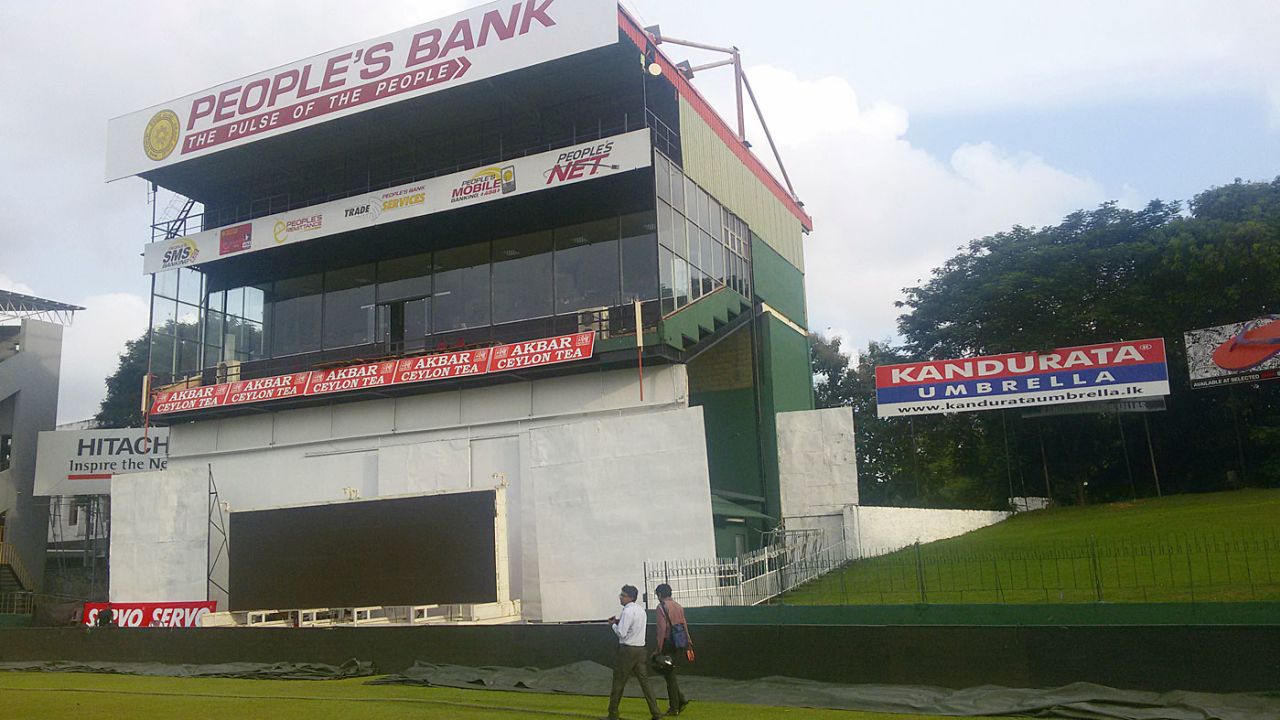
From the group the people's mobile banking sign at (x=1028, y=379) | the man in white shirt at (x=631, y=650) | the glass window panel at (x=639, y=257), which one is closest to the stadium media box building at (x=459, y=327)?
the glass window panel at (x=639, y=257)

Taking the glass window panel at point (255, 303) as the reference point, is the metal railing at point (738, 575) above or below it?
below

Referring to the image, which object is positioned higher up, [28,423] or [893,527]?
[28,423]

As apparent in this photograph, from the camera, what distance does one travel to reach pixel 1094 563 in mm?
19312

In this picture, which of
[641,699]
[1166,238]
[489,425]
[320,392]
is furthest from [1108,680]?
[1166,238]

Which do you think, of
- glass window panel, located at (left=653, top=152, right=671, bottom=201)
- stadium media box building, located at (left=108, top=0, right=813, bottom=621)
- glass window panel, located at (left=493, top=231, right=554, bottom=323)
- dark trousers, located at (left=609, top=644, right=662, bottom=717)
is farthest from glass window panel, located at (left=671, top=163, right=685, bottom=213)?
dark trousers, located at (left=609, top=644, right=662, bottom=717)

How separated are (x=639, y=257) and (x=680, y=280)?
1.44 meters

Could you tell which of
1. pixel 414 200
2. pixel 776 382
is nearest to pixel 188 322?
pixel 414 200

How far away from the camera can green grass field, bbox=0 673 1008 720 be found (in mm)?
12672

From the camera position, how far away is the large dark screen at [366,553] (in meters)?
23.5

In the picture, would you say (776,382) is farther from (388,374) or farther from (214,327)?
(214,327)

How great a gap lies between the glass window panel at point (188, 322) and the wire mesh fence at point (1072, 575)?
22.6 m

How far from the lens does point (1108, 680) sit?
474 inches

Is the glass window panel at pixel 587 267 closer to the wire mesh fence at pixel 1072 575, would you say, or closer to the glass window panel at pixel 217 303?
the wire mesh fence at pixel 1072 575

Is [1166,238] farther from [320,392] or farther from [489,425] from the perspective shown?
[320,392]
